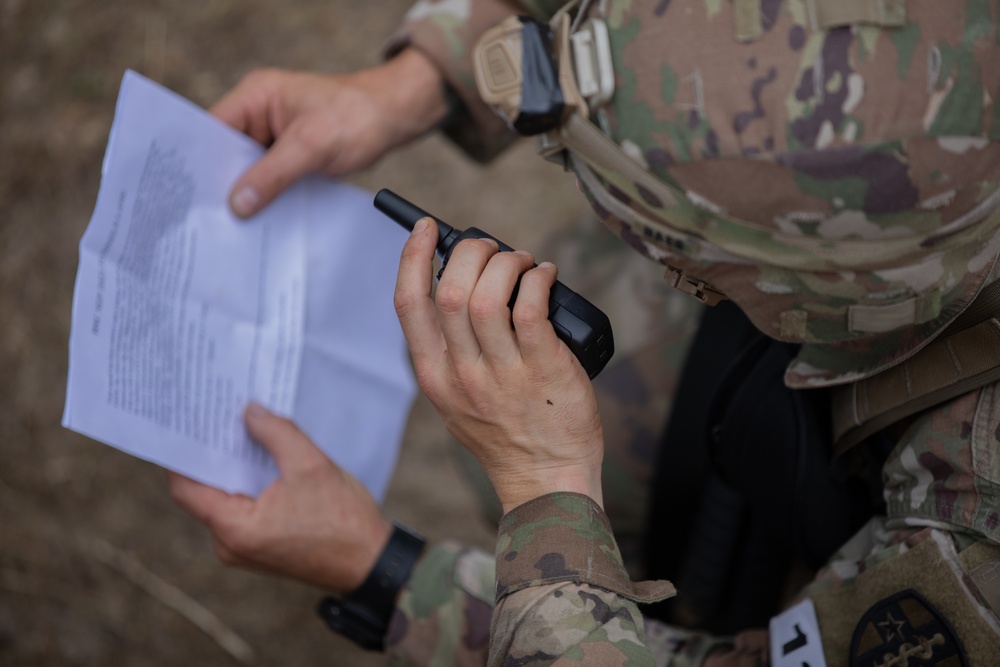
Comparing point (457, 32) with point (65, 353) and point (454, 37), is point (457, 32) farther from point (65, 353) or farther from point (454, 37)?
point (65, 353)

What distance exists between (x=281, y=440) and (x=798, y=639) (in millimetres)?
687

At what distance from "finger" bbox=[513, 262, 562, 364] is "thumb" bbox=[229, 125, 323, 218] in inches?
18.0

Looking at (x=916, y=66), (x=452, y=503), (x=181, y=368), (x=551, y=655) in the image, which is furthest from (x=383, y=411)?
(x=916, y=66)

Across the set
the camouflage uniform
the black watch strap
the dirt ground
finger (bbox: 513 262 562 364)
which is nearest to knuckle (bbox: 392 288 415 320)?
finger (bbox: 513 262 562 364)

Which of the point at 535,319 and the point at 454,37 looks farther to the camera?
the point at 454,37

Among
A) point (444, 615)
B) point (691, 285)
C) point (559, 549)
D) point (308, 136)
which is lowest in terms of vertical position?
point (444, 615)

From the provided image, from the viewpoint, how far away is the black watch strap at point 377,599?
1.12m

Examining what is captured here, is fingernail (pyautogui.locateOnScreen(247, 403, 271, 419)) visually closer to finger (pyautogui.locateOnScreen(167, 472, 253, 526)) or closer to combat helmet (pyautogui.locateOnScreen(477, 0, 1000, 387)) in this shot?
finger (pyautogui.locateOnScreen(167, 472, 253, 526))

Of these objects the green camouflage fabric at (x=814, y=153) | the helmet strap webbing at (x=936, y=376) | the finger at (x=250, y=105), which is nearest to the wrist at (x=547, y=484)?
the green camouflage fabric at (x=814, y=153)

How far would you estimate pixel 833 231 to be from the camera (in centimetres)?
73

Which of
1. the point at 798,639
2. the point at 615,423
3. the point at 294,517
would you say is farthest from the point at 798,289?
the point at 294,517

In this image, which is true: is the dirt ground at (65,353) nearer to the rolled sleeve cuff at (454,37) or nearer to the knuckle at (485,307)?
the rolled sleeve cuff at (454,37)

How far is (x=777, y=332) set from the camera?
2.83 ft

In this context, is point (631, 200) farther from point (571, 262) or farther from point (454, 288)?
point (571, 262)
